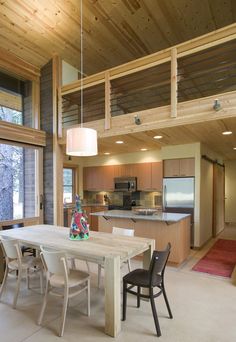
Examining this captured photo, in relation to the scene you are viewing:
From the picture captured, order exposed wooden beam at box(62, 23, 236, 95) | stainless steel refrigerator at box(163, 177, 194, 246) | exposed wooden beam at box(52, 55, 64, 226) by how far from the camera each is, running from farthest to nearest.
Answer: stainless steel refrigerator at box(163, 177, 194, 246), exposed wooden beam at box(52, 55, 64, 226), exposed wooden beam at box(62, 23, 236, 95)

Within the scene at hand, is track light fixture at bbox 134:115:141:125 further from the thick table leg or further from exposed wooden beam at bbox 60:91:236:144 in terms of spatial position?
the thick table leg

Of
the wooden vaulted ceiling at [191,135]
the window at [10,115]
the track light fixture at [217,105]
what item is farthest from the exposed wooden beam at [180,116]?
the window at [10,115]

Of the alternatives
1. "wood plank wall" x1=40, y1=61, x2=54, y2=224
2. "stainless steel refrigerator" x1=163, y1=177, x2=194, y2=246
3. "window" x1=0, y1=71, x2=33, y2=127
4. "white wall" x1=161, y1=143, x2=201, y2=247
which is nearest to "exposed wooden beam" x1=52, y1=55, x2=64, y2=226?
"wood plank wall" x1=40, y1=61, x2=54, y2=224

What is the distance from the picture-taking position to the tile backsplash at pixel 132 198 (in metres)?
6.53

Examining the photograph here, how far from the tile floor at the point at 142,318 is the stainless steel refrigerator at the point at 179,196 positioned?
1.97 metres

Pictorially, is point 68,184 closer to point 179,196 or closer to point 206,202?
point 179,196

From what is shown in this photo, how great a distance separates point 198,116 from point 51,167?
10.7ft

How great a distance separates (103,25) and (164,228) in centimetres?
397

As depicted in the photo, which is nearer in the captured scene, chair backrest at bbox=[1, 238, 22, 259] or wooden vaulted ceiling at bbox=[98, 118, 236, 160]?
chair backrest at bbox=[1, 238, 22, 259]

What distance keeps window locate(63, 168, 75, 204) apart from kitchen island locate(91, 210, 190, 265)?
2.71m

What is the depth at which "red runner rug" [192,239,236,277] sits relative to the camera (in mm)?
3840

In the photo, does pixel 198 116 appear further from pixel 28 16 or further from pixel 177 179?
pixel 28 16

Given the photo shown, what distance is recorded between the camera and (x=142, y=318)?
2.48m

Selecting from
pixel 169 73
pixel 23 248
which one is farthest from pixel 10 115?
pixel 169 73
